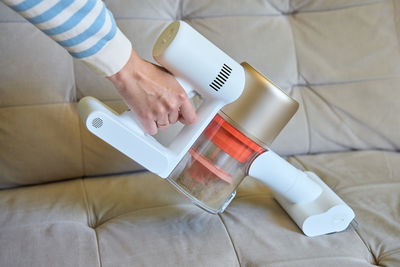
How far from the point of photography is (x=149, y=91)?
2.71 feet

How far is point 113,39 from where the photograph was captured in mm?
770

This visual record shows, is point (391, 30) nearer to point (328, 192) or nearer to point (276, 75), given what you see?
point (276, 75)

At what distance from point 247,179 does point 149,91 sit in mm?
500

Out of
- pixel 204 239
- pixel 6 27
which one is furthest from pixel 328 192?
pixel 6 27

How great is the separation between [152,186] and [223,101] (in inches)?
15.1

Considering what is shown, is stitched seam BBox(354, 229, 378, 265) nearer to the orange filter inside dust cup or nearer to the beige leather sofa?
the beige leather sofa

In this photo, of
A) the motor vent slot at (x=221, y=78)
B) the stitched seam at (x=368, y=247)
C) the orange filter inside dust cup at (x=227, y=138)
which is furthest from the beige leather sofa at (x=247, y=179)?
the motor vent slot at (x=221, y=78)

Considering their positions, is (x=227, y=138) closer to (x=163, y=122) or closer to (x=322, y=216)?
(x=163, y=122)

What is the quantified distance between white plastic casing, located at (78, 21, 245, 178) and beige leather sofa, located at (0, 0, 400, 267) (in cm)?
20

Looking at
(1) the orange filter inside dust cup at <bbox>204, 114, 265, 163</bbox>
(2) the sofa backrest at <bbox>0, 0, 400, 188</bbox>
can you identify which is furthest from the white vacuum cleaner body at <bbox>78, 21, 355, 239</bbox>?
(2) the sofa backrest at <bbox>0, 0, 400, 188</bbox>

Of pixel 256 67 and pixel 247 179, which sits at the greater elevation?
pixel 256 67

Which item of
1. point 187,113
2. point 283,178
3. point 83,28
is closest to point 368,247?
point 283,178

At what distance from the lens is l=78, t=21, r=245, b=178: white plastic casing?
798mm

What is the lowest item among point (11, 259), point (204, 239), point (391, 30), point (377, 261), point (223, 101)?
point (11, 259)
